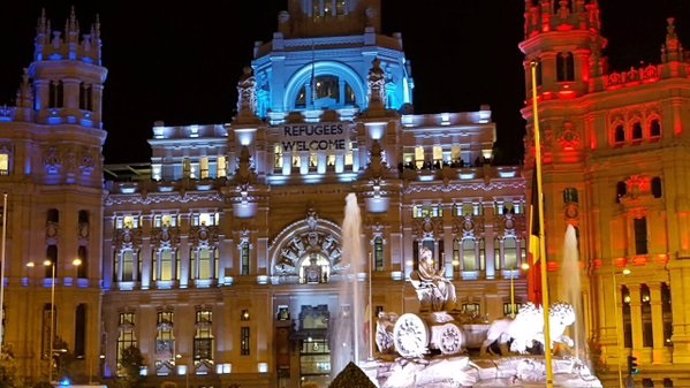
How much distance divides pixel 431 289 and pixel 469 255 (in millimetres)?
49088

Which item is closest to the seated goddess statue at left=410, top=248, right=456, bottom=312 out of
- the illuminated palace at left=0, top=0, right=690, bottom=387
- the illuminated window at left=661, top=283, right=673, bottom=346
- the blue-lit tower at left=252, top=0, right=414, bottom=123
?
the illuminated window at left=661, top=283, right=673, bottom=346

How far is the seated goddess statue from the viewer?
54.2 meters

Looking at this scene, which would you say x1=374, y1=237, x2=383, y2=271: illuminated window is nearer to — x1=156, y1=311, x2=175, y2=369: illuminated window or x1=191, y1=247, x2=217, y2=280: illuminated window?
x1=191, y1=247, x2=217, y2=280: illuminated window

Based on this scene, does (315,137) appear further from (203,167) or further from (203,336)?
(203,336)

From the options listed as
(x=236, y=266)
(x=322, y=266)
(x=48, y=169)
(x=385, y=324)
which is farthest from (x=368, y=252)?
(x=385, y=324)

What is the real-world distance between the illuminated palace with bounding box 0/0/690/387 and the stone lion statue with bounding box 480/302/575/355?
38222 mm

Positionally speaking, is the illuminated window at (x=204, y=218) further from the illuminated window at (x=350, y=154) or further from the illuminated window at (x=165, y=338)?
the illuminated window at (x=350, y=154)

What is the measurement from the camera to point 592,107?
91562 millimetres

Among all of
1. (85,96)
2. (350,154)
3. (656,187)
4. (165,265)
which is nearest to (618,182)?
(656,187)

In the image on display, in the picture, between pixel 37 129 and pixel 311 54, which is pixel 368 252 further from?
pixel 37 129

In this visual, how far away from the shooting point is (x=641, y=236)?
8781 cm

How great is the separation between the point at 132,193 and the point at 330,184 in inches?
746

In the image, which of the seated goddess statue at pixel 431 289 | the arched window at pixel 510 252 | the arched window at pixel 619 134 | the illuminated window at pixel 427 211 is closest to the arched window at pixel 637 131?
the arched window at pixel 619 134

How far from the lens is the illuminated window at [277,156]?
105 meters
